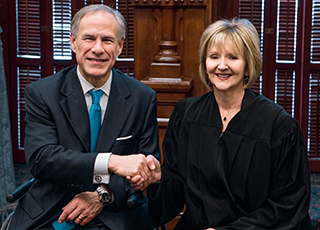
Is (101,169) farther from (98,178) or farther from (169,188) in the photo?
(169,188)

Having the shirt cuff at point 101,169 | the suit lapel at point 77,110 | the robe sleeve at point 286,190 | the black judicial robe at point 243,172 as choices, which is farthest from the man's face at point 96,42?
the robe sleeve at point 286,190

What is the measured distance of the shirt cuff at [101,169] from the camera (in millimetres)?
2111

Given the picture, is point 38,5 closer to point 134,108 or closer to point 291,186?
point 134,108

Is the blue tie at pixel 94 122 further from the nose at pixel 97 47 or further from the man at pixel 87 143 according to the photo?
the nose at pixel 97 47

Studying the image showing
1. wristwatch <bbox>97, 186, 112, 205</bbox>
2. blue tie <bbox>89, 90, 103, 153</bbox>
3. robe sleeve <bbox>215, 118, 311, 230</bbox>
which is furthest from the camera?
blue tie <bbox>89, 90, 103, 153</bbox>

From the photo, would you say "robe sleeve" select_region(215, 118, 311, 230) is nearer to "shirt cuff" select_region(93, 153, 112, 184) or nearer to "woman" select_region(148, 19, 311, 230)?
"woman" select_region(148, 19, 311, 230)

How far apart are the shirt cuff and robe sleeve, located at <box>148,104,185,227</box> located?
27cm

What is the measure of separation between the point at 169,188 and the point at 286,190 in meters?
0.57

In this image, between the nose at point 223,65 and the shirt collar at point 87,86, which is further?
the shirt collar at point 87,86

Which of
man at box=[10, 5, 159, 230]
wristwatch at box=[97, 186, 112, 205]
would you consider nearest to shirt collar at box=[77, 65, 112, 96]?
man at box=[10, 5, 159, 230]

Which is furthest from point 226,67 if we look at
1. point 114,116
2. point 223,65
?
point 114,116

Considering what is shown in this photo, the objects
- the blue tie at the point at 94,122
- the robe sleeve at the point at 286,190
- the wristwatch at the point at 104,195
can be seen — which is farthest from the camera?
the blue tie at the point at 94,122

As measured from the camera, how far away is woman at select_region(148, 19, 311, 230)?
208 centimetres

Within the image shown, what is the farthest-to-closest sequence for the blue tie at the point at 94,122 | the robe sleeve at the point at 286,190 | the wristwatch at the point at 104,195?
the blue tie at the point at 94,122 < the wristwatch at the point at 104,195 < the robe sleeve at the point at 286,190
